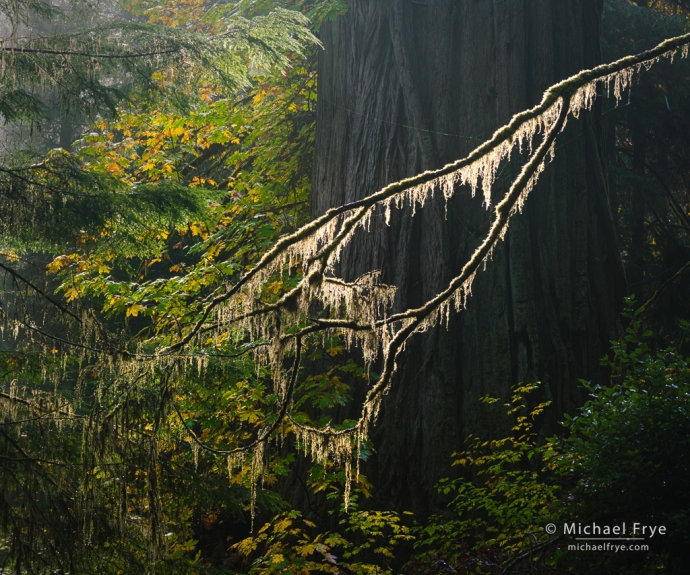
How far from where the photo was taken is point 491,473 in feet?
16.9

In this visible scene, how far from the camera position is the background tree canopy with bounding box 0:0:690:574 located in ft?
11.9

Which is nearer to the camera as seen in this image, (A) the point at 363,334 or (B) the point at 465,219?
(A) the point at 363,334

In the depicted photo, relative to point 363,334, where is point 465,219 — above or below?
above

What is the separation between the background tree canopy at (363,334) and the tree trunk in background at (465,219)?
0.08ft

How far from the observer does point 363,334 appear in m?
3.46

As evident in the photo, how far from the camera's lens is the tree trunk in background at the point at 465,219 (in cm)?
557

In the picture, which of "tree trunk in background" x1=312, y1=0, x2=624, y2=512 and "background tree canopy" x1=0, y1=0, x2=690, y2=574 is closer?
"background tree canopy" x1=0, y1=0, x2=690, y2=574

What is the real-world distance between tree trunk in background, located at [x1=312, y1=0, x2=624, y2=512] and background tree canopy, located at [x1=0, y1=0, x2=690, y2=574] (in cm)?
2

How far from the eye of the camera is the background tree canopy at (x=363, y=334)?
3619 mm

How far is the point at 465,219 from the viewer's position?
20.1 ft

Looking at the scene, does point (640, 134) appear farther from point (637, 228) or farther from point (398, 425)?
point (398, 425)

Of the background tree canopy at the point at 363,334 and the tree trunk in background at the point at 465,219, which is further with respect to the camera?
the tree trunk in background at the point at 465,219

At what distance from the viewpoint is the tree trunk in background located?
219 inches

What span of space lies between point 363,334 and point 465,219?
9.95ft
